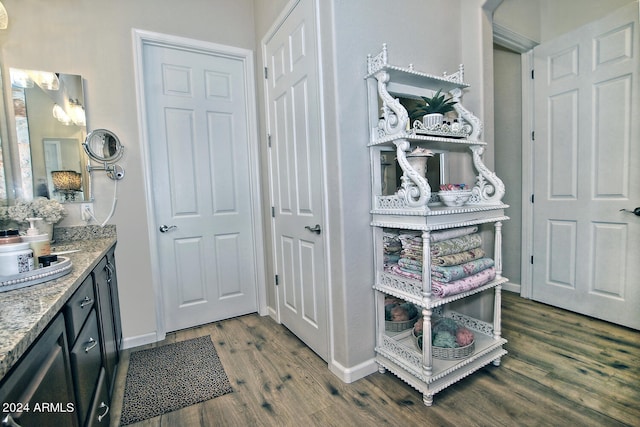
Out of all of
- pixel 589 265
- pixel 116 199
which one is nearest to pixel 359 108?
pixel 116 199

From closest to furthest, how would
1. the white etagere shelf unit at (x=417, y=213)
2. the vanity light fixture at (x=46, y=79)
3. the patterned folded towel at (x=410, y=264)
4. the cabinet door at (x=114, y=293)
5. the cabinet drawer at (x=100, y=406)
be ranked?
the cabinet drawer at (x=100, y=406) → the white etagere shelf unit at (x=417, y=213) → the patterned folded towel at (x=410, y=264) → the cabinet door at (x=114, y=293) → the vanity light fixture at (x=46, y=79)

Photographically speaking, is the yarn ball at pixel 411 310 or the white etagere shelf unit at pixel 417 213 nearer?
the white etagere shelf unit at pixel 417 213

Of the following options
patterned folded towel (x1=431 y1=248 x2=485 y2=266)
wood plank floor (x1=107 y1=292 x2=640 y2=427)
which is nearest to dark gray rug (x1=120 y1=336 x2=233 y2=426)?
wood plank floor (x1=107 y1=292 x2=640 y2=427)

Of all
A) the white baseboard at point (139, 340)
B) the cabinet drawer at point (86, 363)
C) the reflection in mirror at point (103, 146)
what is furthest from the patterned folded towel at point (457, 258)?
the reflection in mirror at point (103, 146)

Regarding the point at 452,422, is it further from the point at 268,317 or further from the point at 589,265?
the point at 589,265

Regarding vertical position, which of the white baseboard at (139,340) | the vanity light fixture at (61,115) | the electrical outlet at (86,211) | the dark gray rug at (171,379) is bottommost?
the dark gray rug at (171,379)

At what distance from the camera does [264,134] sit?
9.00ft

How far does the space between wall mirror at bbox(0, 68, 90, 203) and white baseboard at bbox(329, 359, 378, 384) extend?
2169 mm

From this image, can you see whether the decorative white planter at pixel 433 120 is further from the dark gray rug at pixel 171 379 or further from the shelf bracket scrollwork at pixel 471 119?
the dark gray rug at pixel 171 379

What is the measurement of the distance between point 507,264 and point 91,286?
3.61 meters

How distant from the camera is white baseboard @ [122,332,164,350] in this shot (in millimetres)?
2363

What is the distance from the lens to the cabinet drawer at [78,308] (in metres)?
0.94

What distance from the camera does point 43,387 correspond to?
0.69 m

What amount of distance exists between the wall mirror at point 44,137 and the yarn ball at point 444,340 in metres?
2.62
